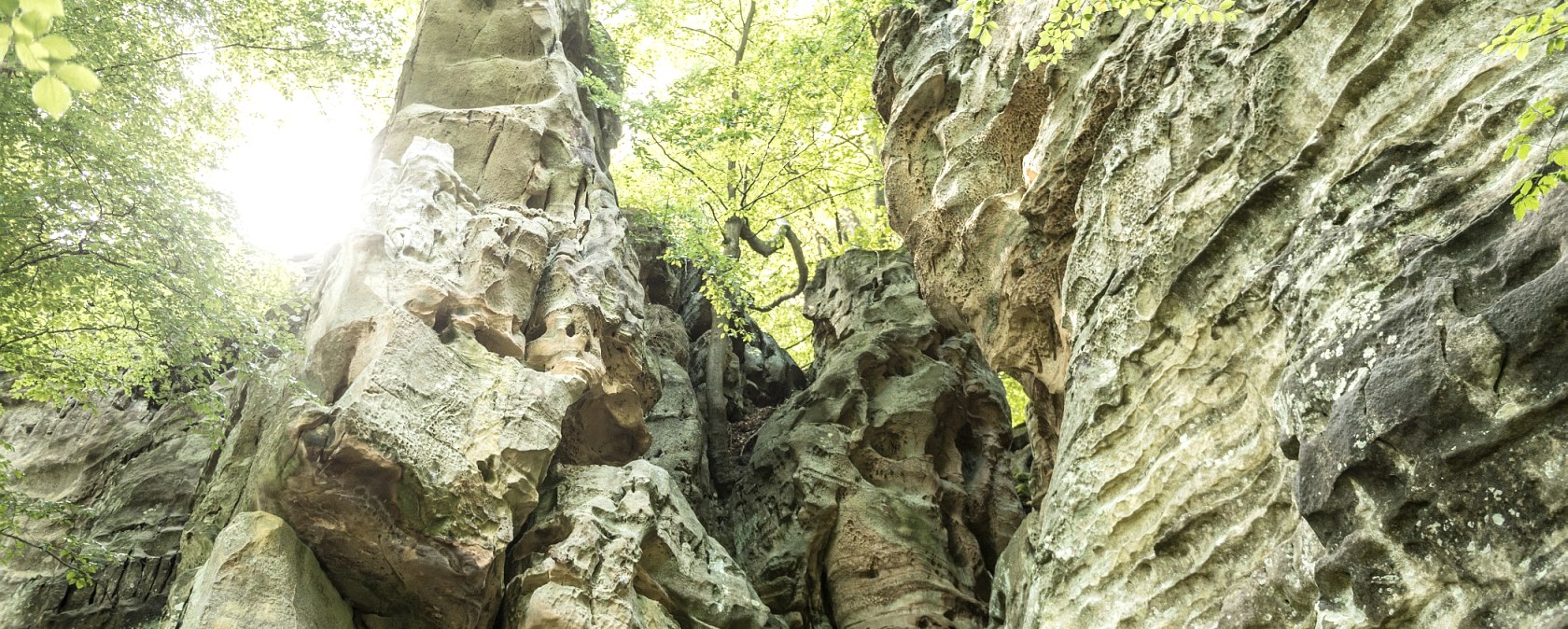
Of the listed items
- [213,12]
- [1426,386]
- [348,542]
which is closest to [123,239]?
[348,542]

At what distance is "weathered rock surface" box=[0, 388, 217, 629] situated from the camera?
11.3m

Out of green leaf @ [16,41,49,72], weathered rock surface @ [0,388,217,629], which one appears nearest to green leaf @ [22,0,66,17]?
green leaf @ [16,41,49,72]

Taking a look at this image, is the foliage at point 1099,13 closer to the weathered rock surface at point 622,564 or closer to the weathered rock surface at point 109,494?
the weathered rock surface at point 622,564

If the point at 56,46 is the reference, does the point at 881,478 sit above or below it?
above

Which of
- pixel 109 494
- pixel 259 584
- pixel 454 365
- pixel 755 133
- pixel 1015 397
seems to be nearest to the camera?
pixel 259 584

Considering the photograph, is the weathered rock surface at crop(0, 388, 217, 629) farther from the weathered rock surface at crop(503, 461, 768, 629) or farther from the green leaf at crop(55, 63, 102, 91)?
the green leaf at crop(55, 63, 102, 91)

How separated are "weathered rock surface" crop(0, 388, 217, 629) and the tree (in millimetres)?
909

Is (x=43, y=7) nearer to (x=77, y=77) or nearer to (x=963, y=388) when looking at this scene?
(x=77, y=77)

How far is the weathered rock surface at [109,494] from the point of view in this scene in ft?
37.1

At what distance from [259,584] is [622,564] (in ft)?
10.8

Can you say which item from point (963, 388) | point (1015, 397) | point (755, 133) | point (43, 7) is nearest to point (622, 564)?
point (963, 388)

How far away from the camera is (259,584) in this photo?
27.8ft

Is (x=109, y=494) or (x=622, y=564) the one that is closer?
(x=622, y=564)

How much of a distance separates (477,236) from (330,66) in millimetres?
5492
